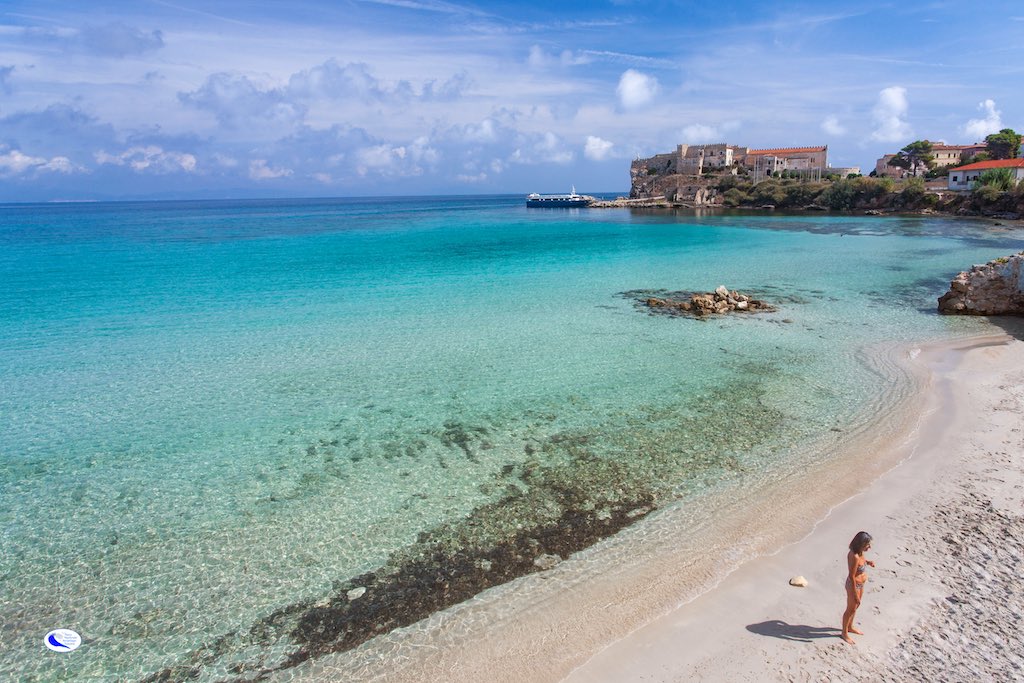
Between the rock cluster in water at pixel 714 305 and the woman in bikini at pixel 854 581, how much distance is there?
1806cm

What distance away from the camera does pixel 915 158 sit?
4604 inches

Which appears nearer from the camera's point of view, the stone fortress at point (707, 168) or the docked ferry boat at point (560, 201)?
the stone fortress at point (707, 168)

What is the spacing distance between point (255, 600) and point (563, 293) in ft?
79.0

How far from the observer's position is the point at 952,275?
34156 mm

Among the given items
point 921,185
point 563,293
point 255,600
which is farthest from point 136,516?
point 921,185

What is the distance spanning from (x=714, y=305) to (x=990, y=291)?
1104 centimetres

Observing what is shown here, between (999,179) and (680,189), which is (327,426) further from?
(680,189)

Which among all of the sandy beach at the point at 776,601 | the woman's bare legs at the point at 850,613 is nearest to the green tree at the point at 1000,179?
the sandy beach at the point at 776,601

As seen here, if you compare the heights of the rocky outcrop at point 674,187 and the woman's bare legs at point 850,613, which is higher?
the rocky outcrop at point 674,187

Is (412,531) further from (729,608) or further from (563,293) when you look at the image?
(563,293)

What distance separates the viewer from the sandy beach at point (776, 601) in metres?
6.69

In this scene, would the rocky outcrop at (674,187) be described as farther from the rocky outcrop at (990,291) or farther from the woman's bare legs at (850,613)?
the woman's bare legs at (850,613)

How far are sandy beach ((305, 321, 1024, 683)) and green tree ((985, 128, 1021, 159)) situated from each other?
12486 centimetres

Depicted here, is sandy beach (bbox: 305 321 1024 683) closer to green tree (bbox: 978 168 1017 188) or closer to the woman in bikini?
Answer: the woman in bikini
